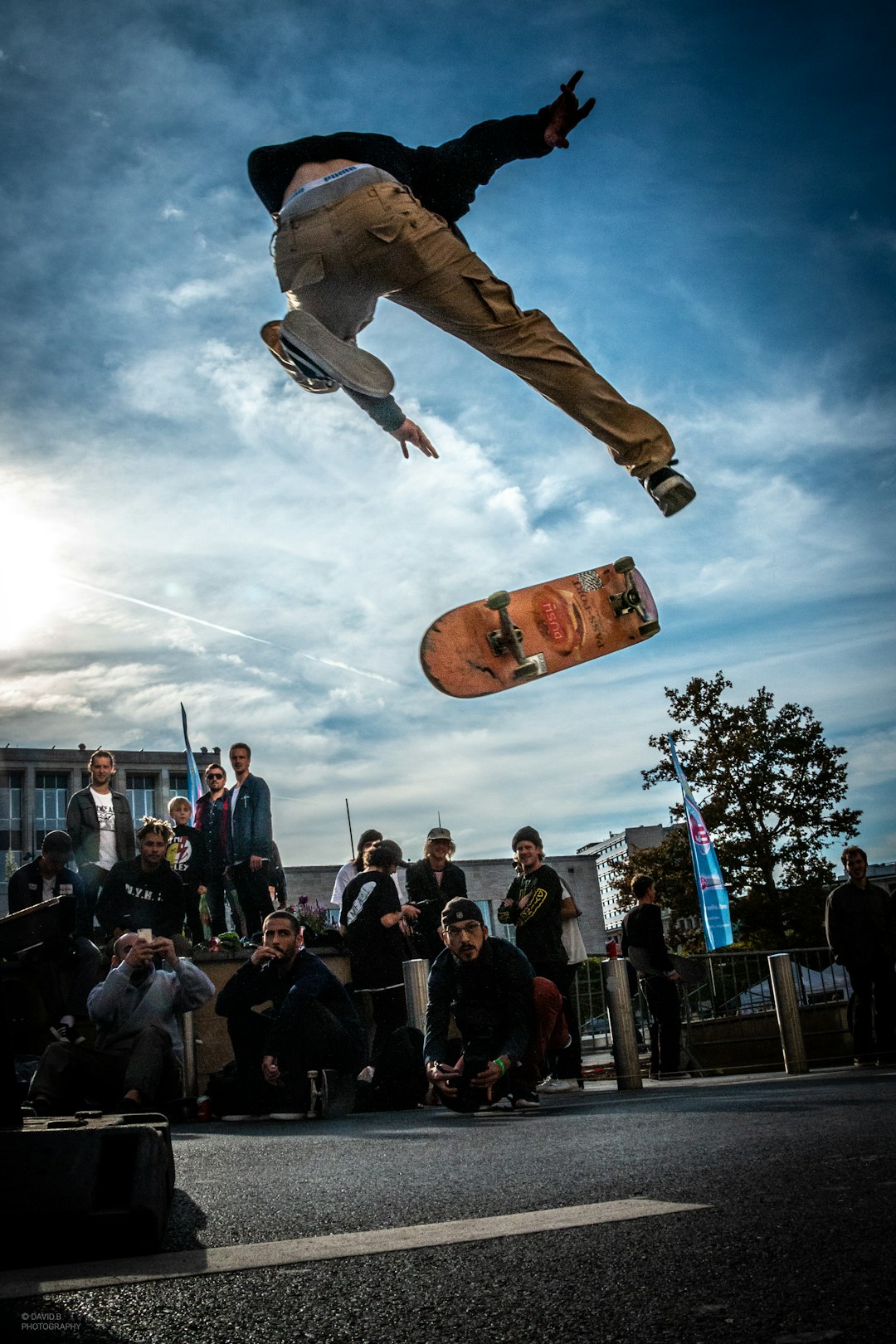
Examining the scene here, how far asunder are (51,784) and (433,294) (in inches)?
2150

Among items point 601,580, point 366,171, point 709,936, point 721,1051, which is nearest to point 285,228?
point 366,171

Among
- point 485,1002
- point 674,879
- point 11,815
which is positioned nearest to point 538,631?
point 485,1002

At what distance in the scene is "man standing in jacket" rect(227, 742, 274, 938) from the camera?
8.87 metres

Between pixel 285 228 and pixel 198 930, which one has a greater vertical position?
pixel 285 228

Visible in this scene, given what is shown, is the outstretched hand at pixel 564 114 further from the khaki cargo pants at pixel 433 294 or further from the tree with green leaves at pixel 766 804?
the tree with green leaves at pixel 766 804

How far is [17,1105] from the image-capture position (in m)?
1.83

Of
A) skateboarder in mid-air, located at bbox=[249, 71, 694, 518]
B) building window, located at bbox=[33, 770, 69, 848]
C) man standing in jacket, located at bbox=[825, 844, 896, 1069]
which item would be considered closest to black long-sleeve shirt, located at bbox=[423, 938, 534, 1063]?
skateboarder in mid-air, located at bbox=[249, 71, 694, 518]

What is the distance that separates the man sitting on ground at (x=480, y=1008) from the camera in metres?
5.53

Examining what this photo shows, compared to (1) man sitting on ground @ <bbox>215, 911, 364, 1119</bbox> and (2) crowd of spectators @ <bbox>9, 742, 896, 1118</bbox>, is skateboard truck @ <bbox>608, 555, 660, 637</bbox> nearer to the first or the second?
(2) crowd of spectators @ <bbox>9, 742, 896, 1118</bbox>

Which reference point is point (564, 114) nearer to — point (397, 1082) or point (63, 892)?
point (63, 892)

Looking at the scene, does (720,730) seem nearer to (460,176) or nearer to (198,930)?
(198,930)

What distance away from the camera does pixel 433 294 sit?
153 inches

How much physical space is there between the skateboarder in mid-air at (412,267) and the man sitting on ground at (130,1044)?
11.2 ft

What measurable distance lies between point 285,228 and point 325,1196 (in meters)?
3.07
